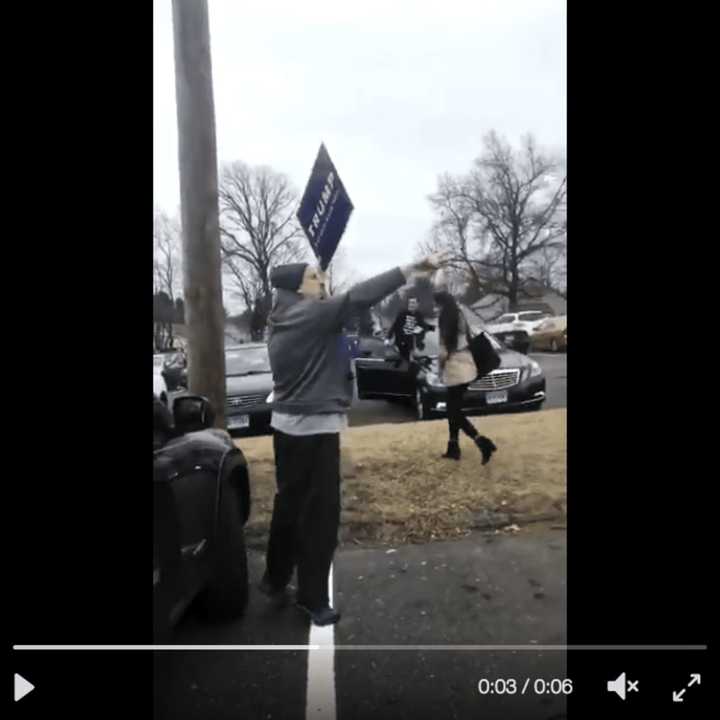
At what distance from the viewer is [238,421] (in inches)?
90.1

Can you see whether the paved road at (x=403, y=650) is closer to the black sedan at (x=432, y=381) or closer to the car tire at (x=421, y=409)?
the black sedan at (x=432, y=381)

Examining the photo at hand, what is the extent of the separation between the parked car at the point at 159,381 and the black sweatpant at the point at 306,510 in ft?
1.66

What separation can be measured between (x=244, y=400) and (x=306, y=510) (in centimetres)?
51

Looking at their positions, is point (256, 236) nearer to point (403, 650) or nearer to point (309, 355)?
point (309, 355)

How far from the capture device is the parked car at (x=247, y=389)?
216 centimetres

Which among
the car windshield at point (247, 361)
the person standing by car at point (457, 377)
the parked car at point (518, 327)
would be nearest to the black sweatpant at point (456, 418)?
the person standing by car at point (457, 377)

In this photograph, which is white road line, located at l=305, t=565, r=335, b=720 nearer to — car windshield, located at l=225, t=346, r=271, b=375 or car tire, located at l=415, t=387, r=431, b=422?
car windshield, located at l=225, t=346, r=271, b=375

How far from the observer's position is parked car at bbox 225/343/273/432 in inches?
85.2

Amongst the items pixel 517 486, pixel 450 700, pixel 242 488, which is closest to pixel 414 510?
pixel 517 486

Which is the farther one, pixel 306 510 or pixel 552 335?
pixel 306 510
